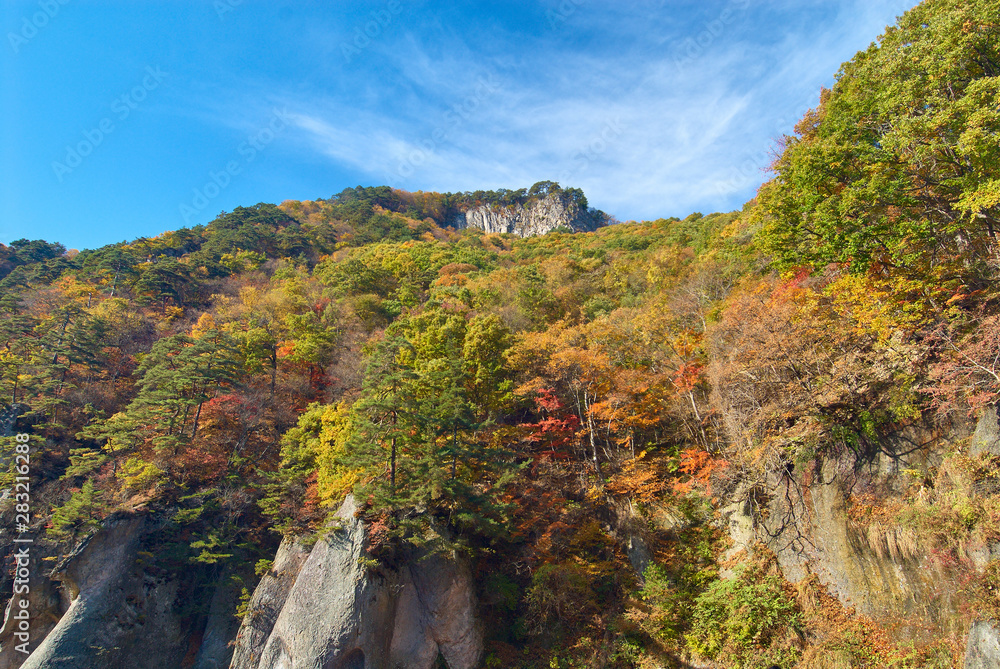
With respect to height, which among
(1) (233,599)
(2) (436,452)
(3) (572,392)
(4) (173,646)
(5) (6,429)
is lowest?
(4) (173,646)

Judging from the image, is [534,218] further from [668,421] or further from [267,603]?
[267,603]

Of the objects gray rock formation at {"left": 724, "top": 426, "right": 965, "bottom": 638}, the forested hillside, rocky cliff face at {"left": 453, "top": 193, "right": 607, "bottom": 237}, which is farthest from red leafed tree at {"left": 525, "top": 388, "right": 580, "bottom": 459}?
rocky cliff face at {"left": 453, "top": 193, "right": 607, "bottom": 237}

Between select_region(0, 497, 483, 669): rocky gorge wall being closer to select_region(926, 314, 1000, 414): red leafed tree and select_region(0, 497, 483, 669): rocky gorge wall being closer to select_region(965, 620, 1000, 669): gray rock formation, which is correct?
select_region(965, 620, 1000, 669): gray rock formation

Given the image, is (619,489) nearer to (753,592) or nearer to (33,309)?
(753,592)

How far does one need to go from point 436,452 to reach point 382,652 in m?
7.59

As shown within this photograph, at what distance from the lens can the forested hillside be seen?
10039mm

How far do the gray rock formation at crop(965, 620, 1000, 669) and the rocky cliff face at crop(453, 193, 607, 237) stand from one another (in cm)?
7320

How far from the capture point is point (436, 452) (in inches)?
596

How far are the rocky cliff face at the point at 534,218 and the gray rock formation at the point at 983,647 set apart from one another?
73205mm

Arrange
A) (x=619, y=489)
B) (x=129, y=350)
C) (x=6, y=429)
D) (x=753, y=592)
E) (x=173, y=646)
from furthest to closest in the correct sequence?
(x=129, y=350) < (x=6, y=429) < (x=173, y=646) < (x=619, y=489) < (x=753, y=592)

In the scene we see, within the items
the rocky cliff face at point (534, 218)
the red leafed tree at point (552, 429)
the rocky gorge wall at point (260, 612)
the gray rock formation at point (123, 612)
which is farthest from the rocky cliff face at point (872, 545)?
the rocky cliff face at point (534, 218)

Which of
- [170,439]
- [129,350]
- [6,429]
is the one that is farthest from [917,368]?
[129,350]

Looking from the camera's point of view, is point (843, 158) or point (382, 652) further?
point (382, 652)

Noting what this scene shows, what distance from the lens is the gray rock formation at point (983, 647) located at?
737cm
